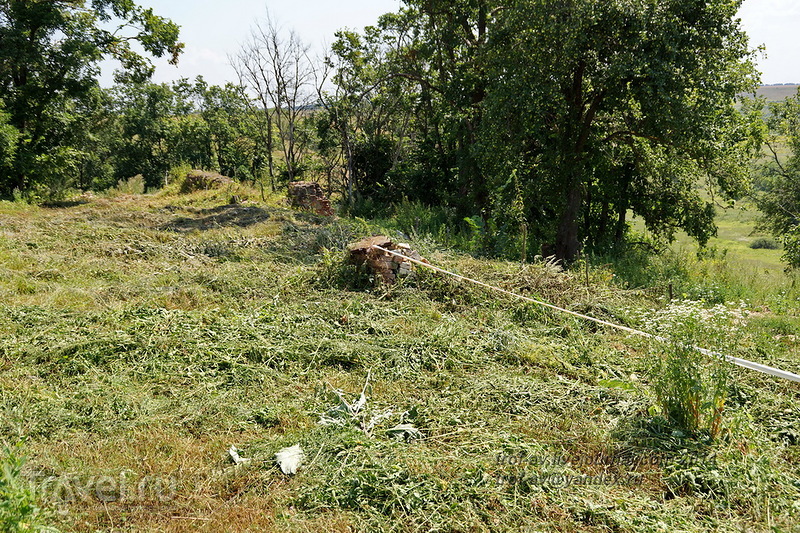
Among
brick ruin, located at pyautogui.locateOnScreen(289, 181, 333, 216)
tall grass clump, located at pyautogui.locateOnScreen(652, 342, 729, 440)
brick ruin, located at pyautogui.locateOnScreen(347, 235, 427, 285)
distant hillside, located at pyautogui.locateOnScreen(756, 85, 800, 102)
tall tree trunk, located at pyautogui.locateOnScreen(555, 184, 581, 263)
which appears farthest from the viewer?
distant hillside, located at pyautogui.locateOnScreen(756, 85, 800, 102)

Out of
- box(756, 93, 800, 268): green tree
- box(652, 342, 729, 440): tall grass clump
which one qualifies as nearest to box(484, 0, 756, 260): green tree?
box(652, 342, 729, 440): tall grass clump

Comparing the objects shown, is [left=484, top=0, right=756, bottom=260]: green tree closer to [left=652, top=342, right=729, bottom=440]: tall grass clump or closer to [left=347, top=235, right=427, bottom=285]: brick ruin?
[left=347, top=235, right=427, bottom=285]: brick ruin

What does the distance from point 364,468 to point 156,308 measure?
3.58 metres

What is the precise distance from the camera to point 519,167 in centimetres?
989

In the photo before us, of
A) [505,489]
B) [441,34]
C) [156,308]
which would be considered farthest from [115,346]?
[441,34]

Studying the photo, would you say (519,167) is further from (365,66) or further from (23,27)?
(23,27)

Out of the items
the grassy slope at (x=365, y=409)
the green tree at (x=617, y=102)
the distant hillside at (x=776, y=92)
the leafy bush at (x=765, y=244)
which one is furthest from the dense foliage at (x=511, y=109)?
the leafy bush at (x=765, y=244)

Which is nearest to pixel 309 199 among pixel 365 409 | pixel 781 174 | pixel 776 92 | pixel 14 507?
pixel 365 409

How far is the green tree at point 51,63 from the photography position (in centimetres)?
1250

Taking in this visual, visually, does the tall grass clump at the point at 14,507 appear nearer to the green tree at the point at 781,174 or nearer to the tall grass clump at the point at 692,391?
the tall grass clump at the point at 692,391

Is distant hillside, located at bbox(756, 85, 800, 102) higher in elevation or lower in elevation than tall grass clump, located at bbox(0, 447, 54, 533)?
higher

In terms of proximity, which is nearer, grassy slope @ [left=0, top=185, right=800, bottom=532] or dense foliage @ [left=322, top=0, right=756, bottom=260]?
grassy slope @ [left=0, top=185, right=800, bottom=532]

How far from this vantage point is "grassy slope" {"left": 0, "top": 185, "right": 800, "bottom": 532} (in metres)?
2.57

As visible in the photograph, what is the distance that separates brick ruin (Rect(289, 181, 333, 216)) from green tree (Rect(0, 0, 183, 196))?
5.17 metres
